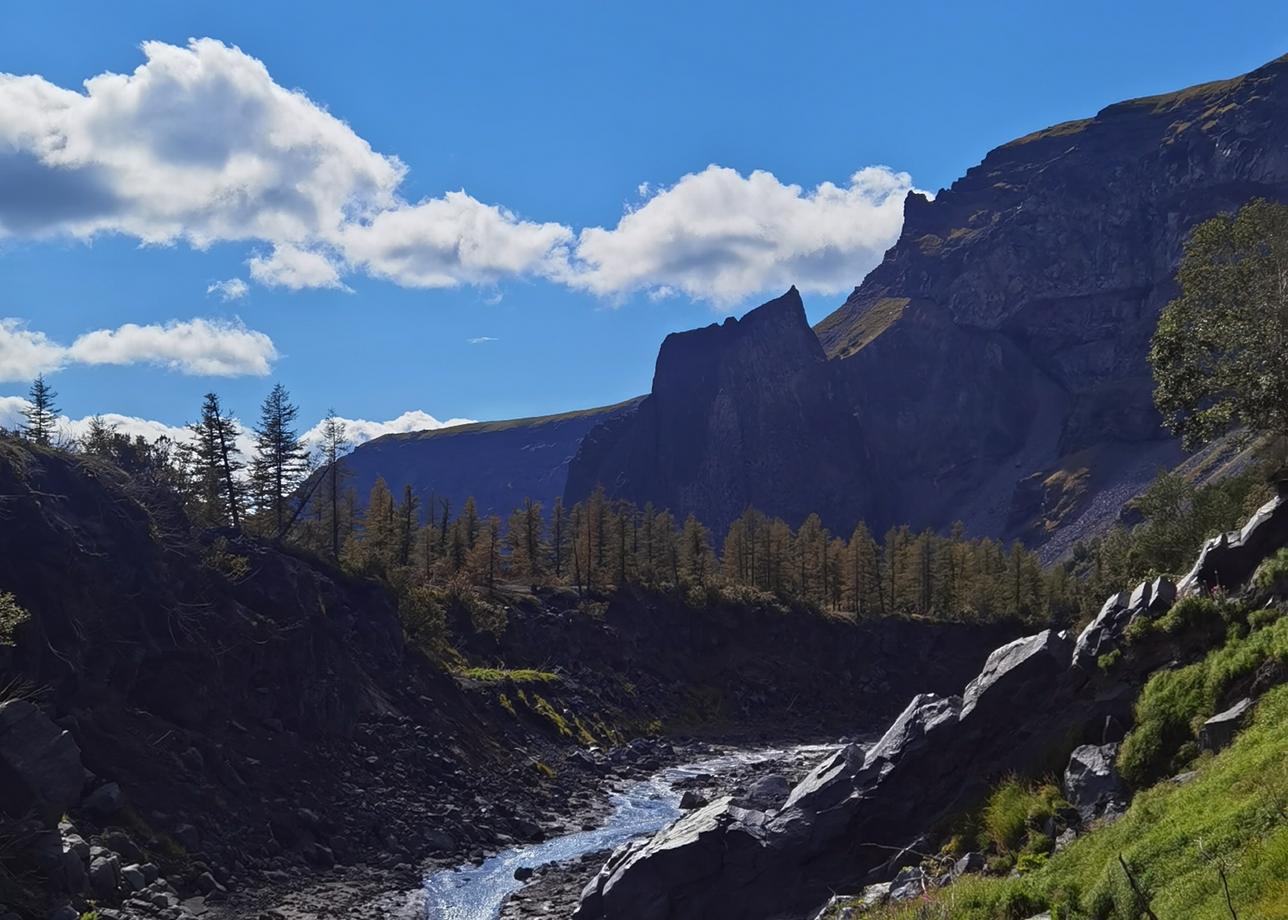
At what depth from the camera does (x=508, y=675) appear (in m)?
83.2

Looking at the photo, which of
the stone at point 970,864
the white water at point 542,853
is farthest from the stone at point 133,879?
the stone at point 970,864

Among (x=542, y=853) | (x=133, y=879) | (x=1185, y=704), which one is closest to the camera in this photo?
(x=1185, y=704)

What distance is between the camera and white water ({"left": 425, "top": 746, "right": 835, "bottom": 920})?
139ft

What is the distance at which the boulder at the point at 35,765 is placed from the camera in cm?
3556

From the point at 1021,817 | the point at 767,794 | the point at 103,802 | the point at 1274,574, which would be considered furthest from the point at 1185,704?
the point at 103,802

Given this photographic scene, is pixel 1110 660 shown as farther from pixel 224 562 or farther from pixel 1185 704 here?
pixel 224 562

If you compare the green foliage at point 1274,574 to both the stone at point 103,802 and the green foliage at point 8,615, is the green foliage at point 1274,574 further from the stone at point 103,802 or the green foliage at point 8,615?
the stone at point 103,802

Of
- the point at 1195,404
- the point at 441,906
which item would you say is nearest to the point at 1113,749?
the point at 1195,404

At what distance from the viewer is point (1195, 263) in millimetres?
35750

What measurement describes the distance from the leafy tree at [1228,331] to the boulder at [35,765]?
142 feet

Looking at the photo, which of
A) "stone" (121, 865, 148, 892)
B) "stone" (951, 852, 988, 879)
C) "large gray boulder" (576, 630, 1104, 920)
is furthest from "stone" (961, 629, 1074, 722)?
"stone" (121, 865, 148, 892)

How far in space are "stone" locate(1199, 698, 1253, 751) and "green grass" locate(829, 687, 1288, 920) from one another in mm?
502

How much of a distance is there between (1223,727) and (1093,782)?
3156mm

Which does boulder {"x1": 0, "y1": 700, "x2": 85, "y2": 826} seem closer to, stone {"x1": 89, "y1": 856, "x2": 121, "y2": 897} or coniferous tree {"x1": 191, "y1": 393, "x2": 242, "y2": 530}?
stone {"x1": 89, "y1": 856, "x2": 121, "y2": 897}
